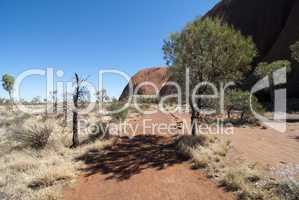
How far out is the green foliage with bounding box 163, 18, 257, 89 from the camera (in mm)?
10766

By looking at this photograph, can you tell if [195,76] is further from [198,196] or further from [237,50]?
[198,196]

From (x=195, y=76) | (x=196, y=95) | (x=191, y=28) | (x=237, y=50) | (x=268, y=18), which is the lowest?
(x=196, y=95)

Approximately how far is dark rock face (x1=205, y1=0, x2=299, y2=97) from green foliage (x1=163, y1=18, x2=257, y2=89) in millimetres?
26584

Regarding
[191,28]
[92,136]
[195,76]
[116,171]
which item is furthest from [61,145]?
[191,28]

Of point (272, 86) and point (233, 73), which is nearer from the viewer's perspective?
point (233, 73)

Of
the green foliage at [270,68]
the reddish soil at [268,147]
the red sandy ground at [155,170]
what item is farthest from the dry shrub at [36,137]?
the green foliage at [270,68]

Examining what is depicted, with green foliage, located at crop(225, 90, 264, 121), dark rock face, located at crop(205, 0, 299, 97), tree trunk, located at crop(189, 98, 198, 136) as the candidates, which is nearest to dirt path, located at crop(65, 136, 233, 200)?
tree trunk, located at crop(189, 98, 198, 136)

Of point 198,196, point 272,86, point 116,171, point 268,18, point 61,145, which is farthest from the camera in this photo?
point 268,18

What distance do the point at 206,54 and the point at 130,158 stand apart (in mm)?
6376

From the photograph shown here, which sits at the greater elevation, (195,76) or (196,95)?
(195,76)

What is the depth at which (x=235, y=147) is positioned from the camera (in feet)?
30.5

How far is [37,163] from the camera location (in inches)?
308

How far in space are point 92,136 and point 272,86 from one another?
976 inches

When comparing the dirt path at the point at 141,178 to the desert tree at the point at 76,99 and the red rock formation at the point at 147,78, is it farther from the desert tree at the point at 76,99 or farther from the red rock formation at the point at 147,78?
the red rock formation at the point at 147,78
